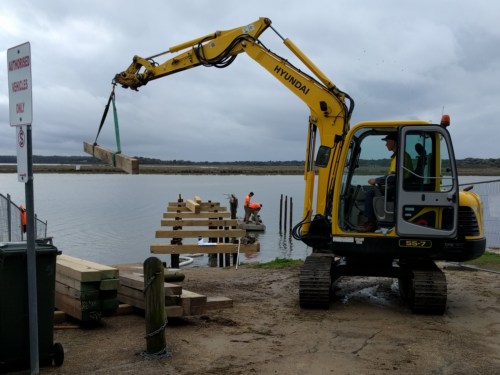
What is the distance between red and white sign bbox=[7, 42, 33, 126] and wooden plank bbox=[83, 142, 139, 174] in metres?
1.73

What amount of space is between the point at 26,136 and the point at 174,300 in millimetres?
3151

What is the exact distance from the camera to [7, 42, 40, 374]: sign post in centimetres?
515

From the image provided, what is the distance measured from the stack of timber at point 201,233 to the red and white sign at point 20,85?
8.79m

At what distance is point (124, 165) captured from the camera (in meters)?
7.13

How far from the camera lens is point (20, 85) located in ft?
17.3

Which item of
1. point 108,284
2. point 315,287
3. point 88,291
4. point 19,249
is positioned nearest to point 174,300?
point 108,284

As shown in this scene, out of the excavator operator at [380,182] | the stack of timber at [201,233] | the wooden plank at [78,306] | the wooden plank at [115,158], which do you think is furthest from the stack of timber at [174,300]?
the stack of timber at [201,233]

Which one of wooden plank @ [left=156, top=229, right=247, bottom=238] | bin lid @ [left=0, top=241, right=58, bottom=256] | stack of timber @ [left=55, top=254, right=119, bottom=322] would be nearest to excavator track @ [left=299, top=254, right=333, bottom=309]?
stack of timber @ [left=55, top=254, right=119, bottom=322]

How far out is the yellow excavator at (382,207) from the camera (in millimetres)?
8523

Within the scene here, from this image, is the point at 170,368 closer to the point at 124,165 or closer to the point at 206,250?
the point at 124,165

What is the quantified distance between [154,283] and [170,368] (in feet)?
3.01

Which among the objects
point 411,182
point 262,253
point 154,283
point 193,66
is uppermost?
point 193,66

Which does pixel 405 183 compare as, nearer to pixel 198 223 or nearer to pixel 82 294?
pixel 82 294

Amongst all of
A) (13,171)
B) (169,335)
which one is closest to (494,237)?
(169,335)
